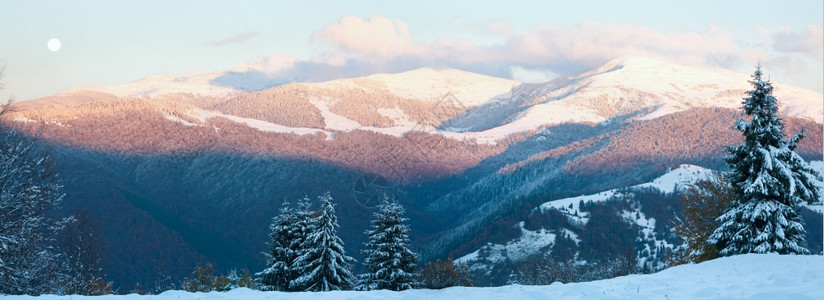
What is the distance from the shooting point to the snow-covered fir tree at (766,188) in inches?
1304

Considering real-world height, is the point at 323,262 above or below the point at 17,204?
below

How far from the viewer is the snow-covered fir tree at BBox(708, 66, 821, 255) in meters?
33.1

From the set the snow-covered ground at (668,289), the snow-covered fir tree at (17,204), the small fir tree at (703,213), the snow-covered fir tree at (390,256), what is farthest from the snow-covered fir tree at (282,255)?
the small fir tree at (703,213)

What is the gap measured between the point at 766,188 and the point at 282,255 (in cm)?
3017

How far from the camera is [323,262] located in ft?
145

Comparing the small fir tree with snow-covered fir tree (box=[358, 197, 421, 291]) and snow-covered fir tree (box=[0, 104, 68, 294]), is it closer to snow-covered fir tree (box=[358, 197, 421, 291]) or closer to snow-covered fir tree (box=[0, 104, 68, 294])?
snow-covered fir tree (box=[358, 197, 421, 291])

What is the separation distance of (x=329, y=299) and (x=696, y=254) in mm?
27303

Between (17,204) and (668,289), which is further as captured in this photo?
(17,204)

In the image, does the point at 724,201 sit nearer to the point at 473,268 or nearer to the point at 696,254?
the point at 696,254

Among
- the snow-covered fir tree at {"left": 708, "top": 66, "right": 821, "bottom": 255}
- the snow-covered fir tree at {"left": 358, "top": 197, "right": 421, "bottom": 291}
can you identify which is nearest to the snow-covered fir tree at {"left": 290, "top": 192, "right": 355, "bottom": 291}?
the snow-covered fir tree at {"left": 358, "top": 197, "right": 421, "bottom": 291}

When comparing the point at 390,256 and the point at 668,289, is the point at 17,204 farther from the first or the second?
the point at 668,289

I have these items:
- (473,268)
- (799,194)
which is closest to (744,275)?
(799,194)

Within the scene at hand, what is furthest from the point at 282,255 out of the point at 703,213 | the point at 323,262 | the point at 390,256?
the point at 703,213

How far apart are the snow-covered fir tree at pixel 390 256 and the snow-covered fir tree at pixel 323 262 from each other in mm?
1583
